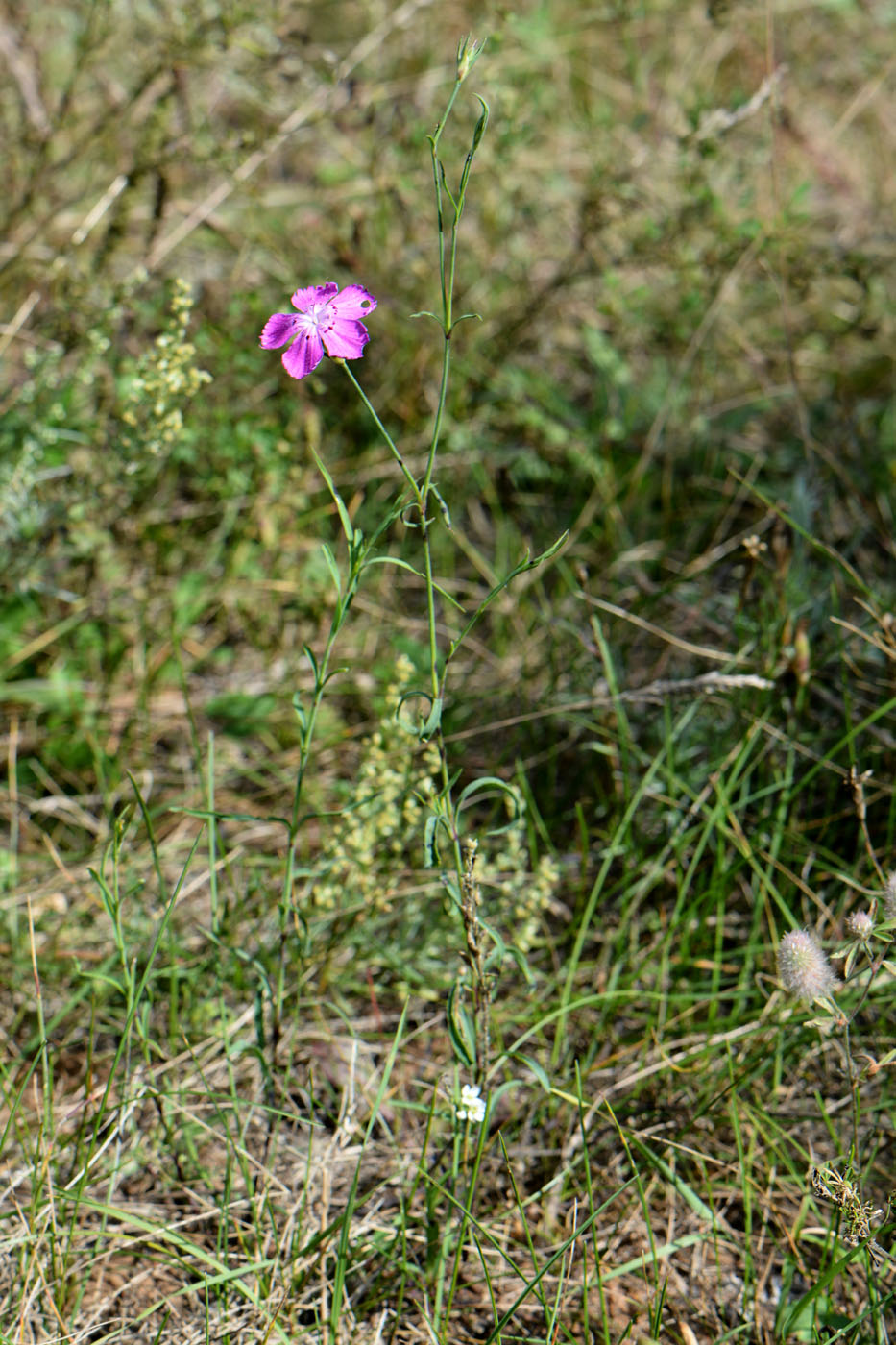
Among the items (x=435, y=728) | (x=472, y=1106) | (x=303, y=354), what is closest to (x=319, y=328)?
(x=303, y=354)

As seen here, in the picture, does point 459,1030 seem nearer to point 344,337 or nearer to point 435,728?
point 435,728

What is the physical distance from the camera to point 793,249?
281 centimetres

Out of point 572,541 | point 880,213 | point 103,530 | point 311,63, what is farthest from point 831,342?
point 103,530

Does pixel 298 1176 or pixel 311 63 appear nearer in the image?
pixel 298 1176

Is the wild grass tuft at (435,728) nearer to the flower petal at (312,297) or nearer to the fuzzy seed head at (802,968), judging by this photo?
the fuzzy seed head at (802,968)

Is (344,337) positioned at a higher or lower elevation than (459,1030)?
higher

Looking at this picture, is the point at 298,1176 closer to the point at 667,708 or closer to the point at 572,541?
the point at 667,708

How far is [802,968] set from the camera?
1259mm

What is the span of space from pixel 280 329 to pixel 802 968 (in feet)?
2.97

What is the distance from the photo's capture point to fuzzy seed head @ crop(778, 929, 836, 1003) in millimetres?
1257

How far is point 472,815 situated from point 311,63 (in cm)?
176

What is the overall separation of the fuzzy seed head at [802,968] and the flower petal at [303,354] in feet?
2.67

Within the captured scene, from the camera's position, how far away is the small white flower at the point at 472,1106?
4.47 ft

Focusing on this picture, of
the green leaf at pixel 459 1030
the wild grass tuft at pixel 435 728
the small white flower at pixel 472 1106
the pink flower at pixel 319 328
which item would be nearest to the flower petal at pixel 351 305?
the pink flower at pixel 319 328
